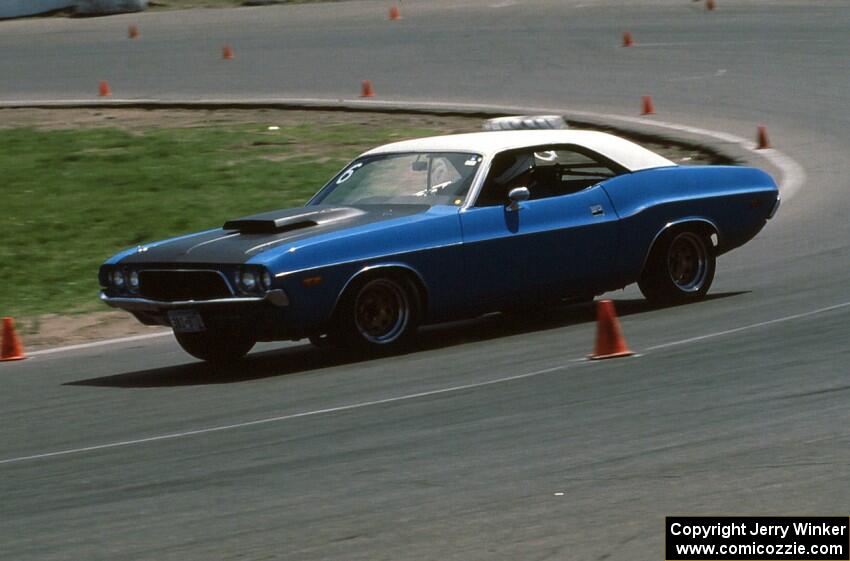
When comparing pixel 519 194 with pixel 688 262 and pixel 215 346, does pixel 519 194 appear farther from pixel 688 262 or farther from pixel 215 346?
pixel 215 346

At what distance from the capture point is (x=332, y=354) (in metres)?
11.3

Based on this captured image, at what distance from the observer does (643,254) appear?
11945mm

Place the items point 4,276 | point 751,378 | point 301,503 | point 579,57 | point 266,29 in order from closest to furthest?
1. point 301,503
2. point 751,378
3. point 4,276
4. point 579,57
5. point 266,29

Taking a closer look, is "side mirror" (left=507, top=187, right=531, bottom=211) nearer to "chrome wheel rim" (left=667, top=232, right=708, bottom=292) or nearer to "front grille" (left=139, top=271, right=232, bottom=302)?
"chrome wheel rim" (left=667, top=232, right=708, bottom=292)

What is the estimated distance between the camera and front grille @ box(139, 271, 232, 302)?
10.4 metres

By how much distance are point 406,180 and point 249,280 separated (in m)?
1.78

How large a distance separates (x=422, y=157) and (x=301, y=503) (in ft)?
16.8

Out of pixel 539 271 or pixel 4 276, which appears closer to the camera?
pixel 539 271

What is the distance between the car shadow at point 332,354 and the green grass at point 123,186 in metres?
3.36

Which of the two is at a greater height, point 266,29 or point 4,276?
point 266,29

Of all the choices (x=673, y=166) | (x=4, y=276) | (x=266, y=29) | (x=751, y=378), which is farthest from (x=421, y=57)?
(x=751, y=378)

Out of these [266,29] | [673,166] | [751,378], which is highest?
[266,29]

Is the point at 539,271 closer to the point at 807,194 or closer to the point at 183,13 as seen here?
the point at 807,194
